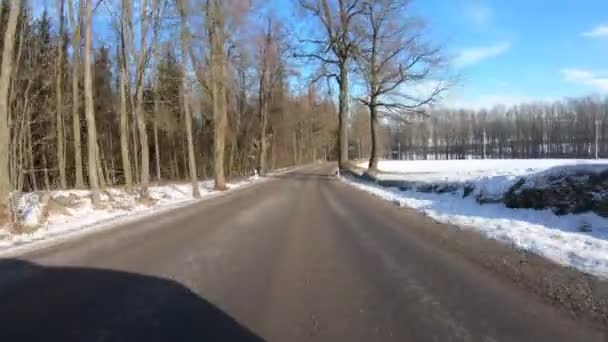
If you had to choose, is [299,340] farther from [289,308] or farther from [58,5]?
[58,5]

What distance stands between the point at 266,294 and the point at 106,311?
190cm

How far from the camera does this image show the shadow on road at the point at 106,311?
211 inches

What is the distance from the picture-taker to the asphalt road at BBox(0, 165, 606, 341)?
5.44 metres

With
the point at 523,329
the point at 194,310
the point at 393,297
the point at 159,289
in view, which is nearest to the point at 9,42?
the point at 159,289

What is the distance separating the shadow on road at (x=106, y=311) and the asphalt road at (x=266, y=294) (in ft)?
0.05

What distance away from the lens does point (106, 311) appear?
625 centimetres

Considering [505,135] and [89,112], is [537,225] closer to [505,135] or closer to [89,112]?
[89,112]

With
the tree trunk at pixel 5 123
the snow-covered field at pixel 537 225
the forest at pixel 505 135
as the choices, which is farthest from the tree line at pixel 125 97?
the forest at pixel 505 135

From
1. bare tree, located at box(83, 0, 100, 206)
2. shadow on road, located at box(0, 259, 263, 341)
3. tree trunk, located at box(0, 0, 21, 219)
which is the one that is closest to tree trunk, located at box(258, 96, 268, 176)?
bare tree, located at box(83, 0, 100, 206)

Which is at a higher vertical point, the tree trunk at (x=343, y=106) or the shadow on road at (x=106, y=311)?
the tree trunk at (x=343, y=106)

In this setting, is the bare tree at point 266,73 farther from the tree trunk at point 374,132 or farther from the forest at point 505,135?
the forest at point 505,135

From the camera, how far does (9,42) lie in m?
16.1

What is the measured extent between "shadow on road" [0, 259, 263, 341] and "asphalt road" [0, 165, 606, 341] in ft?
0.05

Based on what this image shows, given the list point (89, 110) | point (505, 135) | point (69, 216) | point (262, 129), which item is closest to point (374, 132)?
point (262, 129)
